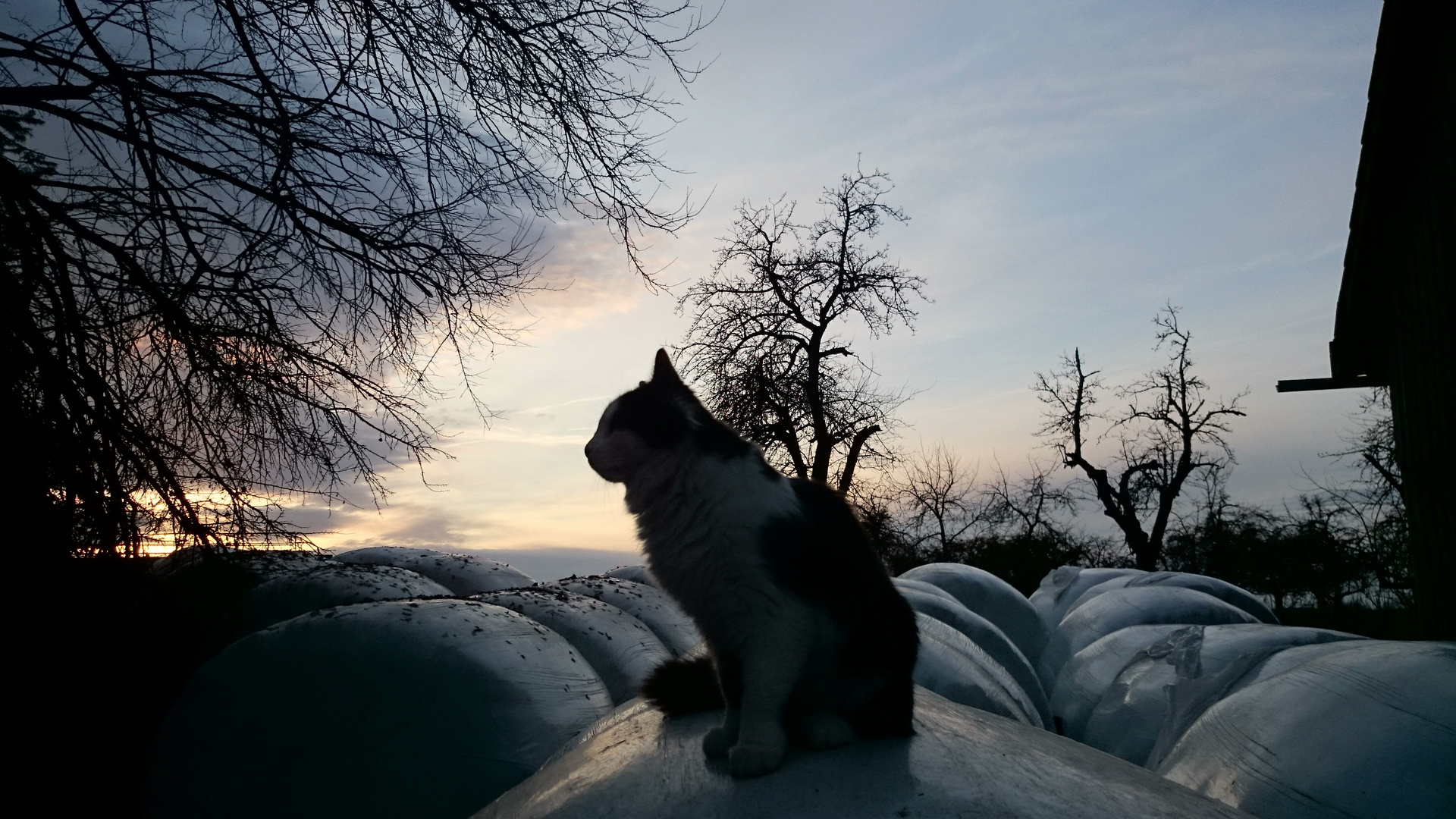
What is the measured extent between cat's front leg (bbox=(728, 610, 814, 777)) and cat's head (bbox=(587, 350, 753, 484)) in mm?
633

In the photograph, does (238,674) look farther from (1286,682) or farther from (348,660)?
(1286,682)

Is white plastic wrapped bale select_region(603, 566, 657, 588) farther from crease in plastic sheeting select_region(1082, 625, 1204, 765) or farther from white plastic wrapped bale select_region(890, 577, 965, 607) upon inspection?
crease in plastic sheeting select_region(1082, 625, 1204, 765)

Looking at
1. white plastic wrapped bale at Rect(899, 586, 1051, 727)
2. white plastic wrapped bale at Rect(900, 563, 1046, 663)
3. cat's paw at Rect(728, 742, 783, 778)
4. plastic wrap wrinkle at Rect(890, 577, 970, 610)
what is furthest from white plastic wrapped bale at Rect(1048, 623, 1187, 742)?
cat's paw at Rect(728, 742, 783, 778)

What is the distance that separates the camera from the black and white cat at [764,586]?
2.20 meters

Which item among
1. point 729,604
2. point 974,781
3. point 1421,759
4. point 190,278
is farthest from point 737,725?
point 190,278

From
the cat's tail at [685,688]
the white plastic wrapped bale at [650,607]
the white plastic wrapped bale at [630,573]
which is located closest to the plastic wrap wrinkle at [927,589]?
the white plastic wrapped bale at [650,607]

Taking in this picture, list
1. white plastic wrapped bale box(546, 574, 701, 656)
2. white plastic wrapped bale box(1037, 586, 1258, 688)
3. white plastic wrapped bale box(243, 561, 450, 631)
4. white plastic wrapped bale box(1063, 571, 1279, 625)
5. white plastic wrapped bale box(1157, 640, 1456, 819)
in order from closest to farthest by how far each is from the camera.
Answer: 1. white plastic wrapped bale box(1157, 640, 1456, 819)
2. white plastic wrapped bale box(243, 561, 450, 631)
3. white plastic wrapped bale box(546, 574, 701, 656)
4. white plastic wrapped bale box(1037, 586, 1258, 688)
5. white plastic wrapped bale box(1063, 571, 1279, 625)

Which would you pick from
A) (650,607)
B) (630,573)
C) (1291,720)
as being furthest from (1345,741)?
(630,573)

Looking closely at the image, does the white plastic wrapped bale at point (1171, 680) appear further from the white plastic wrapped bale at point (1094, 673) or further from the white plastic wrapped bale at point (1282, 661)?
the white plastic wrapped bale at point (1094, 673)

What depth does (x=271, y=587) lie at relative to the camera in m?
6.34

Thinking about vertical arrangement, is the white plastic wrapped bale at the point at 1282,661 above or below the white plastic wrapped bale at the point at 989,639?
above

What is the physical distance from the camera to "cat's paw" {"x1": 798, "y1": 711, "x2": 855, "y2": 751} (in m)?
2.23

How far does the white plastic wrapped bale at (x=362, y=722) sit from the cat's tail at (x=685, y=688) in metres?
1.09

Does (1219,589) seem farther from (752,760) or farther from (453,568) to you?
(752,760)
